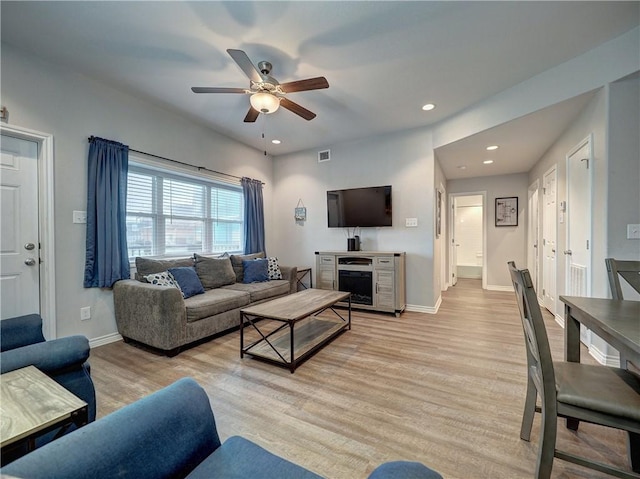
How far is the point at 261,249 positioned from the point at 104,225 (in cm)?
244

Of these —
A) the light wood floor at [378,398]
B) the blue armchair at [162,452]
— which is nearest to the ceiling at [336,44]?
the blue armchair at [162,452]

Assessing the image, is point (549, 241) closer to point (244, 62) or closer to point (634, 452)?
point (634, 452)

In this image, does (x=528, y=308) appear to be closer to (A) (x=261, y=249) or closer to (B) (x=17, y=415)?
(B) (x=17, y=415)

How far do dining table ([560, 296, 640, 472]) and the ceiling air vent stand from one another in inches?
154

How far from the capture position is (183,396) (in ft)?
3.00

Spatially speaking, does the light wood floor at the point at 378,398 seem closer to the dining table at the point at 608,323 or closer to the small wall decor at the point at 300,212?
the dining table at the point at 608,323

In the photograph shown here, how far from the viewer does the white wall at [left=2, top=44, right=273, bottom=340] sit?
2.48 meters

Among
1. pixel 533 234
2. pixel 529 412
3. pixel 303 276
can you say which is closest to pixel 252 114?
pixel 303 276

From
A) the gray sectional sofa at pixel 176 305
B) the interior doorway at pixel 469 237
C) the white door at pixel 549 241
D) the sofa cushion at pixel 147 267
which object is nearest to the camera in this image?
the gray sectional sofa at pixel 176 305

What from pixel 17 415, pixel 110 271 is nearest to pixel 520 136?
pixel 17 415

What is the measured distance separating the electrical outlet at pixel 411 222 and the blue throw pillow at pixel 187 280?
9.97ft

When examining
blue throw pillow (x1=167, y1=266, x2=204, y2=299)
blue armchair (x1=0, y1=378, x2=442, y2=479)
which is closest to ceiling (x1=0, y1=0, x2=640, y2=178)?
blue throw pillow (x1=167, y1=266, x2=204, y2=299)

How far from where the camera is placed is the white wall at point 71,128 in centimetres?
248

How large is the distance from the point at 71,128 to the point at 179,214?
1455mm
